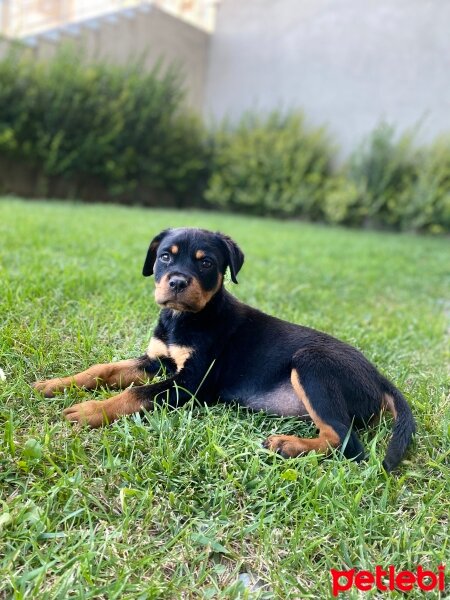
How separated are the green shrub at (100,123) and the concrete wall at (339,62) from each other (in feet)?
10.4

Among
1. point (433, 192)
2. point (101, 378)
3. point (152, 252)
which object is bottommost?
point (101, 378)

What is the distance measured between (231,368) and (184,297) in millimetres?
428

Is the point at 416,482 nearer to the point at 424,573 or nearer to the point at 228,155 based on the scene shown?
the point at 424,573

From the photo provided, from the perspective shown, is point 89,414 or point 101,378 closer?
point 89,414

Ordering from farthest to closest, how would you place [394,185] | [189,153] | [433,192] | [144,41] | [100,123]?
1. [144,41]
2. [189,153]
3. [394,185]
4. [100,123]
5. [433,192]

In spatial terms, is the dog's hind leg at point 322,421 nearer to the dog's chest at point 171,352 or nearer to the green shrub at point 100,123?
the dog's chest at point 171,352

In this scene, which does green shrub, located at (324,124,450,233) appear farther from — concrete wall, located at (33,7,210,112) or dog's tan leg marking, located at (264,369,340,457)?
dog's tan leg marking, located at (264,369,340,457)

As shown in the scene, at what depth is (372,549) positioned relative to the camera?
4.99 feet

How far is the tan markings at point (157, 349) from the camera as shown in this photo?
2.38 metres

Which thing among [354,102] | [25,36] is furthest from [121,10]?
[354,102]

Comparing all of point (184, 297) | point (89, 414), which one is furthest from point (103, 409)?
point (184, 297)

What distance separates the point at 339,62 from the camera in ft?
53.9

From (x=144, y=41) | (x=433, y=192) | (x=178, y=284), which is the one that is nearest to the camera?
(x=178, y=284)

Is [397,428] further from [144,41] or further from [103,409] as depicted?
[144,41]
